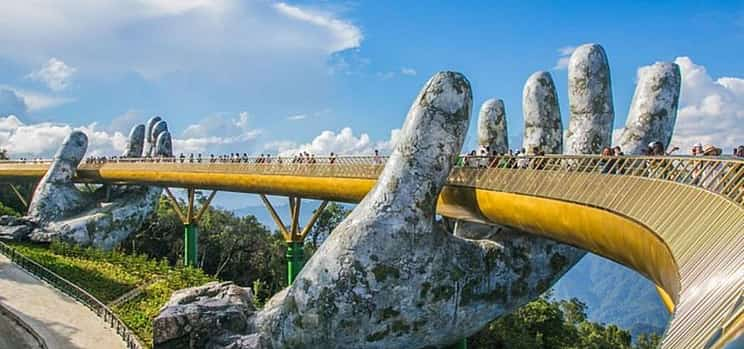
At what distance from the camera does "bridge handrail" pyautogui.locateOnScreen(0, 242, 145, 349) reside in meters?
20.5

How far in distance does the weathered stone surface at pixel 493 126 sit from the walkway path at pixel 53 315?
1284cm

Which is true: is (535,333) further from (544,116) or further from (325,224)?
(325,224)

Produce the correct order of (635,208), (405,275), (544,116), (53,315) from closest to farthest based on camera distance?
(635,208) → (405,275) → (544,116) → (53,315)

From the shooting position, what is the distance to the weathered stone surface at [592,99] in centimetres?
1875

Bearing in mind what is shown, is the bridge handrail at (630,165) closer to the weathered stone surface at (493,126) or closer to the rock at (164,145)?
the weathered stone surface at (493,126)

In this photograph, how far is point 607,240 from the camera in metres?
11.2

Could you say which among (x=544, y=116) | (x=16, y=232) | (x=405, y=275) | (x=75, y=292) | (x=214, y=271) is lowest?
(x=214, y=271)

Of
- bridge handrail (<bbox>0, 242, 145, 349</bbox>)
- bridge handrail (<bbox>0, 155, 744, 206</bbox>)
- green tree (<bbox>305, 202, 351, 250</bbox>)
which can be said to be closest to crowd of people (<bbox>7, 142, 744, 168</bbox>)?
bridge handrail (<bbox>0, 155, 744, 206</bbox>)

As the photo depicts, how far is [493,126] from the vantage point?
21.0 metres

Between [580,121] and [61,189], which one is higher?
[580,121]

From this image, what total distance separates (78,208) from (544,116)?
1092 inches

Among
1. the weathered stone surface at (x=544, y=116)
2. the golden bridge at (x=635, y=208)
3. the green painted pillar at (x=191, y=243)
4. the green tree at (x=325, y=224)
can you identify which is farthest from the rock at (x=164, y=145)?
the weathered stone surface at (x=544, y=116)

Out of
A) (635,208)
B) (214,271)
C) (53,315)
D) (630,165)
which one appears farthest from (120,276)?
(635,208)

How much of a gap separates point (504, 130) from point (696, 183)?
1232cm
